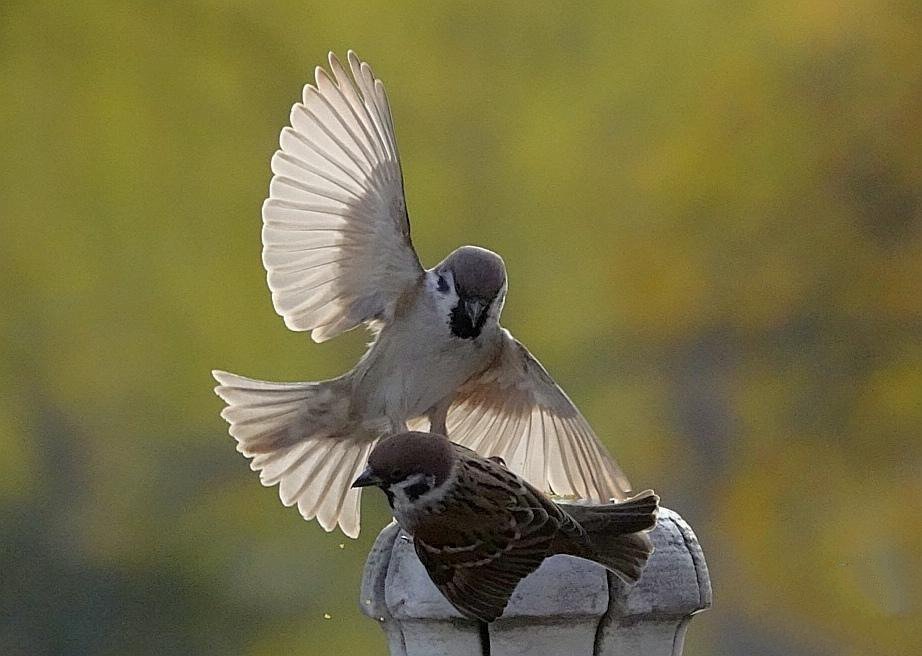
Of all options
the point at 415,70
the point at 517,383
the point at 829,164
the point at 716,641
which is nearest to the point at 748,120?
the point at 829,164

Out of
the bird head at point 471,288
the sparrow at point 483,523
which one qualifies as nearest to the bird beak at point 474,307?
the bird head at point 471,288

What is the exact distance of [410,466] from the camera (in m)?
1.89

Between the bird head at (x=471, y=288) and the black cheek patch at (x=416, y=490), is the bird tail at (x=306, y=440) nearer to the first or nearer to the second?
the bird head at (x=471, y=288)

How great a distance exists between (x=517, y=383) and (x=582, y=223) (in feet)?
8.58

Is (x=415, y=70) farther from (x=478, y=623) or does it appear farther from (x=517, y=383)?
(x=478, y=623)

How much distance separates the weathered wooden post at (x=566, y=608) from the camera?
1.79m

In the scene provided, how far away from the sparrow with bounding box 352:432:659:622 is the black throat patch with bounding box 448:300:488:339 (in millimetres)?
445

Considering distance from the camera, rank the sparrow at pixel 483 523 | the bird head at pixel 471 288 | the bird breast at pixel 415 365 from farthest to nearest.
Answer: the bird breast at pixel 415 365
the bird head at pixel 471 288
the sparrow at pixel 483 523

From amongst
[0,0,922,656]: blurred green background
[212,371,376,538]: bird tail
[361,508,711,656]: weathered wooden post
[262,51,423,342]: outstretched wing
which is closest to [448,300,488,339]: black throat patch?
[262,51,423,342]: outstretched wing

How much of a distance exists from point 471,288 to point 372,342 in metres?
0.32

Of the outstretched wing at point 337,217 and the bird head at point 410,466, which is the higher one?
the outstretched wing at point 337,217

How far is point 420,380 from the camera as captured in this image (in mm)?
2475

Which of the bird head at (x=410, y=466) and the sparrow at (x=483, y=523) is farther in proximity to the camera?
the bird head at (x=410, y=466)

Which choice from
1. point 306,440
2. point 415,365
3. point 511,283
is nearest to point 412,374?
point 415,365
